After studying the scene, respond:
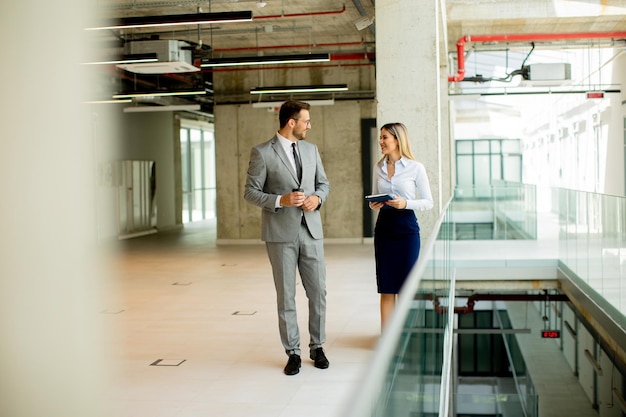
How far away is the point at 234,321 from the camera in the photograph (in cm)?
709

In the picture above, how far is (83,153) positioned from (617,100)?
1820 cm

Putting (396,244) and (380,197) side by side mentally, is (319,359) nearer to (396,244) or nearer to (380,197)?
(396,244)

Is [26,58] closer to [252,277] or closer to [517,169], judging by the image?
[252,277]

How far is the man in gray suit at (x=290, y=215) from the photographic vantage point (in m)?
4.88

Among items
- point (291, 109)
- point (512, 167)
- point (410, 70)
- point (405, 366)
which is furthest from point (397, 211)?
point (512, 167)

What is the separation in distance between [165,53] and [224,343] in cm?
559

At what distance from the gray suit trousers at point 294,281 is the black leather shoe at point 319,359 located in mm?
34

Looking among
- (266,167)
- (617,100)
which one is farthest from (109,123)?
(617,100)

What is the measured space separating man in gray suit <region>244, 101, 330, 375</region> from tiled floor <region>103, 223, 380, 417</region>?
39 cm

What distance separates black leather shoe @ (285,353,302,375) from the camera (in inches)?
195

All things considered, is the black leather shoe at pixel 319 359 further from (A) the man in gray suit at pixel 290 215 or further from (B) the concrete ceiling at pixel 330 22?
(B) the concrete ceiling at pixel 330 22

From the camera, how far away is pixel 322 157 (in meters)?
16.2

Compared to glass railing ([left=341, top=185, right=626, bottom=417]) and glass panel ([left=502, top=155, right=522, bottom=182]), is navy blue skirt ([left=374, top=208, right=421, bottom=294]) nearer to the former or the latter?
glass railing ([left=341, top=185, right=626, bottom=417])

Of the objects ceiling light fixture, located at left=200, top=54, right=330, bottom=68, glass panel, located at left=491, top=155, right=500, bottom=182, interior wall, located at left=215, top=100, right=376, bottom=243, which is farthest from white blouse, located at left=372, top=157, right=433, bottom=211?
glass panel, located at left=491, top=155, right=500, bottom=182
